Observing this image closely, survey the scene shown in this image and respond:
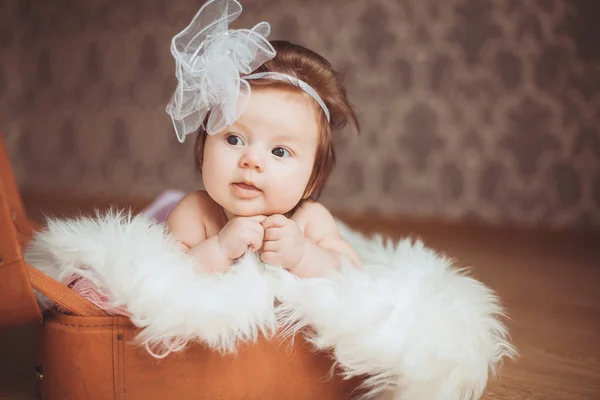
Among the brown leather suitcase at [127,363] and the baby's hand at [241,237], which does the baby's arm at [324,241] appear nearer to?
the baby's hand at [241,237]

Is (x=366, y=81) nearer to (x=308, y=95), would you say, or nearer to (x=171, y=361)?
(x=308, y=95)

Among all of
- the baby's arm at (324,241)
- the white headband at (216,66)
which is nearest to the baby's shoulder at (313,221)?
the baby's arm at (324,241)

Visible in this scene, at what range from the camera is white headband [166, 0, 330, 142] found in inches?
35.5

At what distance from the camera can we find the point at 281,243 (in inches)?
37.4

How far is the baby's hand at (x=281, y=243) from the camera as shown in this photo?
3.12ft

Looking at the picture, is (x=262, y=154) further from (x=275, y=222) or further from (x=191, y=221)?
(x=191, y=221)

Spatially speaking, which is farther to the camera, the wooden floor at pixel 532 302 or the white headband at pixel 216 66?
the wooden floor at pixel 532 302

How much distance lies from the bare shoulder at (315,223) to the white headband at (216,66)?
26cm

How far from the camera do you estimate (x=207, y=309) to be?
79 cm

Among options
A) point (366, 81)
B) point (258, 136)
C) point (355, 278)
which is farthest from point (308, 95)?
point (366, 81)

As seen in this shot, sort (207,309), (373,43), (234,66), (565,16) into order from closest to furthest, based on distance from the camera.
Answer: (207,309)
(234,66)
(565,16)
(373,43)

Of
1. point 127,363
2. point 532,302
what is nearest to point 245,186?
point 127,363

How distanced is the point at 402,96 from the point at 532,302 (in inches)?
59.8

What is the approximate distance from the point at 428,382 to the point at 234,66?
551 mm
